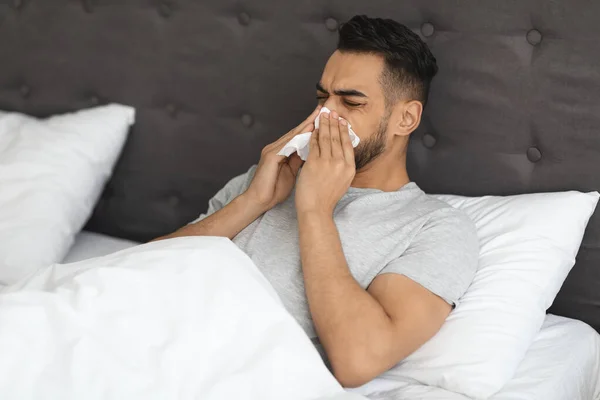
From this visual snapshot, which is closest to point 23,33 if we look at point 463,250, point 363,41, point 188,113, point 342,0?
point 188,113

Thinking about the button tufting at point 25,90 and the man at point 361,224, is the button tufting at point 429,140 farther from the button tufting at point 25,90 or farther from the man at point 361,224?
the button tufting at point 25,90

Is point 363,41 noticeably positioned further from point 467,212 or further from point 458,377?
point 458,377

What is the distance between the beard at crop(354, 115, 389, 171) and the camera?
1692mm

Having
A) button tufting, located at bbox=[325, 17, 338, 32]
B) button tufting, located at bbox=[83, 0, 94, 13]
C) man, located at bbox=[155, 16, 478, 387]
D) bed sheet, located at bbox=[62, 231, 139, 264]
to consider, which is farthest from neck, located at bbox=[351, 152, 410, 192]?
button tufting, located at bbox=[83, 0, 94, 13]

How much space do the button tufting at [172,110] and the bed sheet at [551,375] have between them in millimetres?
1019

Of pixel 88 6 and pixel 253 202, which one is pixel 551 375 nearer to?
pixel 253 202

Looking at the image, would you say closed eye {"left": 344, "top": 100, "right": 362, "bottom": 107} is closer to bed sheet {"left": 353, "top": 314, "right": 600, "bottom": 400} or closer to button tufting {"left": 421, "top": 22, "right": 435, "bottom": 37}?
button tufting {"left": 421, "top": 22, "right": 435, "bottom": 37}

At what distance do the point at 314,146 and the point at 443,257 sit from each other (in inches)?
14.4

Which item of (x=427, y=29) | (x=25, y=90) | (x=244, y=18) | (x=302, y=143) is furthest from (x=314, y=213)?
(x=25, y=90)

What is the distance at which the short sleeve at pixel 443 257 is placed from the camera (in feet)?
4.79

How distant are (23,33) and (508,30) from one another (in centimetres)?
139

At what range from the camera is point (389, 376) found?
1533 mm

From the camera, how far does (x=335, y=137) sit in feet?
5.34

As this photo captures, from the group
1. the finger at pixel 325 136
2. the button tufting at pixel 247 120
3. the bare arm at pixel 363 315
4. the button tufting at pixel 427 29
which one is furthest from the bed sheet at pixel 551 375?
the button tufting at pixel 247 120
